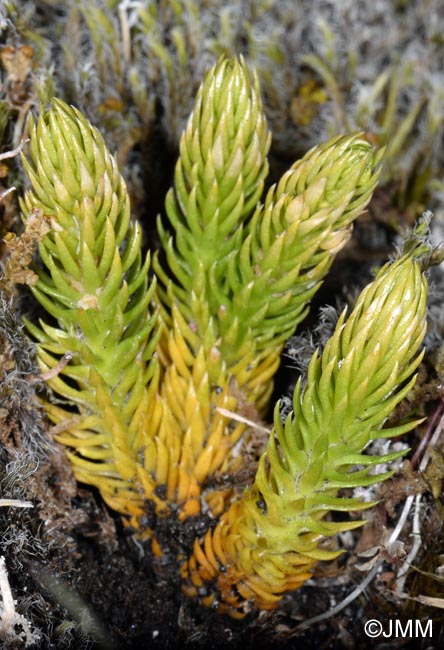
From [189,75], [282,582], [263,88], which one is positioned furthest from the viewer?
[263,88]

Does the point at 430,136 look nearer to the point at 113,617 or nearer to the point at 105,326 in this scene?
the point at 105,326

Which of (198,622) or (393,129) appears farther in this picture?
(393,129)

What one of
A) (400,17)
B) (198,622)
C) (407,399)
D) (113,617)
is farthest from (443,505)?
(400,17)

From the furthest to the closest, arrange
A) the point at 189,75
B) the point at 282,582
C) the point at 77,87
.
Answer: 1. the point at 189,75
2. the point at 77,87
3. the point at 282,582

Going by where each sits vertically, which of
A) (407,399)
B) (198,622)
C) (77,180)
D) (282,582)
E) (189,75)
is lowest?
(198,622)

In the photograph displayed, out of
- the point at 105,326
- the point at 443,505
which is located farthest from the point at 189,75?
the point at 443,505

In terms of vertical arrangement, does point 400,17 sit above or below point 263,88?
above
